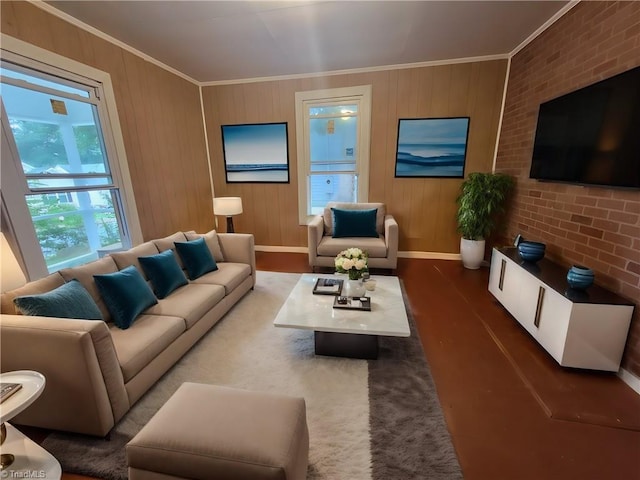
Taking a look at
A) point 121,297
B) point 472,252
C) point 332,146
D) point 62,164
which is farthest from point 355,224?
point 62,164

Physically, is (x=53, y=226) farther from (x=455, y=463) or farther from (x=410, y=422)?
(x=455, y=463)

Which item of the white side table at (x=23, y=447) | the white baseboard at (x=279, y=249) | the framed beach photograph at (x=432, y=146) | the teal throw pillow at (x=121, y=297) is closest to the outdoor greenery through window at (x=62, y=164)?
the teal throw pillow at (x=121, y=297)

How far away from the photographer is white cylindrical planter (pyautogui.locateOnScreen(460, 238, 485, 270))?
143 inches

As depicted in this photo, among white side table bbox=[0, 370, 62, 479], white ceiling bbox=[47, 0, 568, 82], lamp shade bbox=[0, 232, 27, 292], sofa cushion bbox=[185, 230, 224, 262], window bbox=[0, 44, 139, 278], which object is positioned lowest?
white side table bbox=[0, 370, 62, 479]

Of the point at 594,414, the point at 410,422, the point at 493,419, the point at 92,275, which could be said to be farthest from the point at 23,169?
the point at 594,414

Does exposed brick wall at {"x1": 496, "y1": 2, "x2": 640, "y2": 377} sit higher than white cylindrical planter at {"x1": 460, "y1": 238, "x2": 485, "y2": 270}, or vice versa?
exposed brick wall at {"x1": 496, "y1": 2, "x2": 640, "y2": 377}

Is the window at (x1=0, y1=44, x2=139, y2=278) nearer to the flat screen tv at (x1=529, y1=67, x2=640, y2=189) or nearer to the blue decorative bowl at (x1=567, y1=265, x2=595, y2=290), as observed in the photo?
the blue decorative bowl at (x1=567, y1=265, x2=595, y2=290)

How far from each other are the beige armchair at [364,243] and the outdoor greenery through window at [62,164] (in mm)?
2193

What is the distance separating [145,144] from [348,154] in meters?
2.62

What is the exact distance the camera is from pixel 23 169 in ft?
6.83

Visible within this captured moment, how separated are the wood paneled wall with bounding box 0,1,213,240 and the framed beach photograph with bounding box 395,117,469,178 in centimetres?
299

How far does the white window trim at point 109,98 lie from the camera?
2045 mm

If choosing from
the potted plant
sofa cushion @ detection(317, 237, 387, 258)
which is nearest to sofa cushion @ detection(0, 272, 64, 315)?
sofa cushion @ detection(317, 237, 387, 258)

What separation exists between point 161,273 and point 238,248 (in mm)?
895
